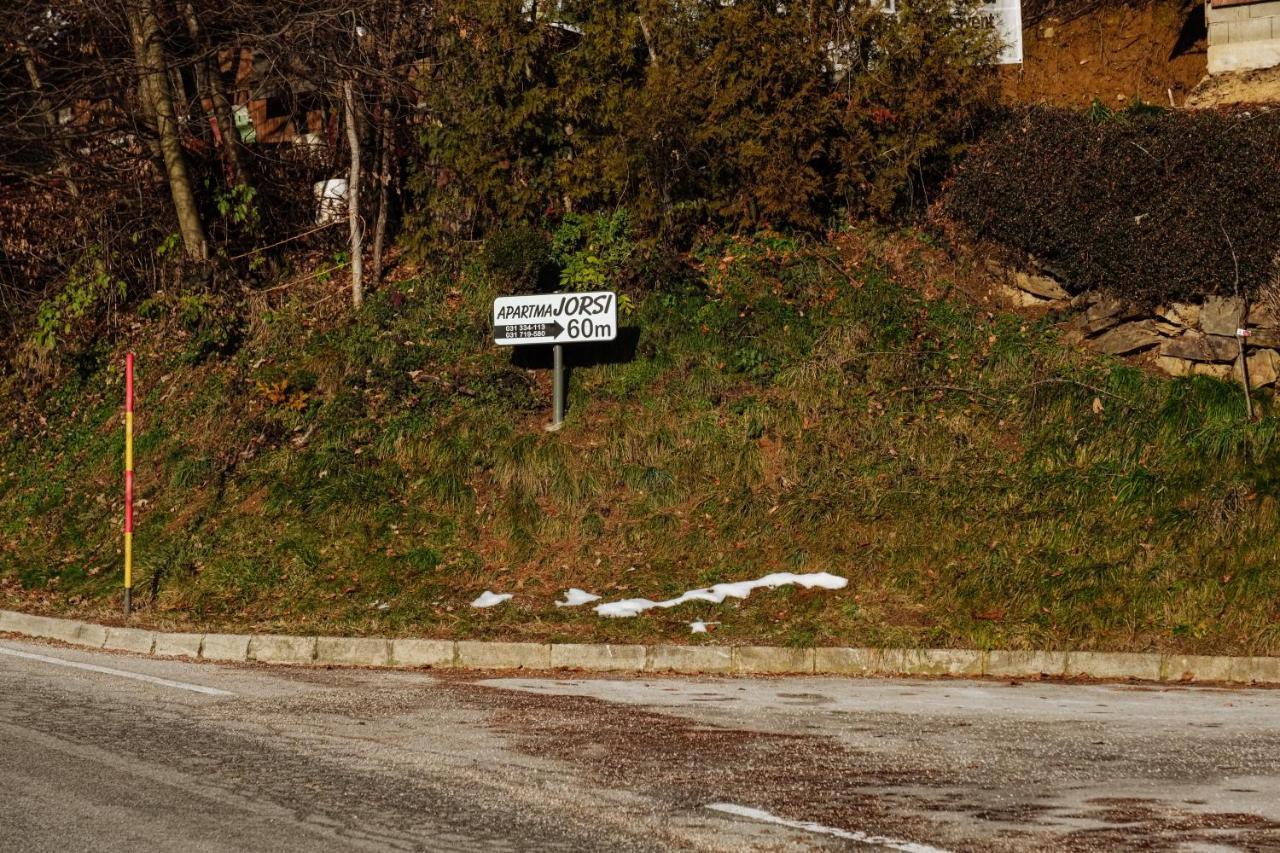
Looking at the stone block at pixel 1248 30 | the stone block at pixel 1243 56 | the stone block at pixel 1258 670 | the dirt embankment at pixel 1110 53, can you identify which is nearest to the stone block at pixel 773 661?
the stone block at pixel 1258 670

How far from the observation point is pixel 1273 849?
16.7 ft

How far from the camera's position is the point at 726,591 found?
11641 mm

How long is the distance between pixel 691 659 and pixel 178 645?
4.63 metres

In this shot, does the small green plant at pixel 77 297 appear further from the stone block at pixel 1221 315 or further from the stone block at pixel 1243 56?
the stone block at pixel 1243 56

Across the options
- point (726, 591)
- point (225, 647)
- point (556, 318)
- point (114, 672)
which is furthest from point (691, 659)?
point (556, 318)

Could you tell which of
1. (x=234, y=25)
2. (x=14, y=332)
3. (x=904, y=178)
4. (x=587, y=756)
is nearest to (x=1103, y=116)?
(x=904, y=178)

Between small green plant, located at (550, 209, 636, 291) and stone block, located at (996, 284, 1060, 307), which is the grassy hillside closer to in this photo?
A: stone block, located at (996, 284, 1060, 307)

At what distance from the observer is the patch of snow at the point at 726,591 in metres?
11.5

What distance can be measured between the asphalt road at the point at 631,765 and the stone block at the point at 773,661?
0.71 metres

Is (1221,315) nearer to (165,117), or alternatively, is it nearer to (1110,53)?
→ (1110,53)

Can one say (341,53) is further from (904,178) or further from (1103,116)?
(1103,116)

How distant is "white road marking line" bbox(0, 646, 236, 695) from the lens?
29.9 ft

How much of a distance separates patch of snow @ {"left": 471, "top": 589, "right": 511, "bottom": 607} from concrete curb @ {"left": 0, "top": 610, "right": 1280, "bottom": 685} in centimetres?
124

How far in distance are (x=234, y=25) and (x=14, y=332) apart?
6.20 metres
